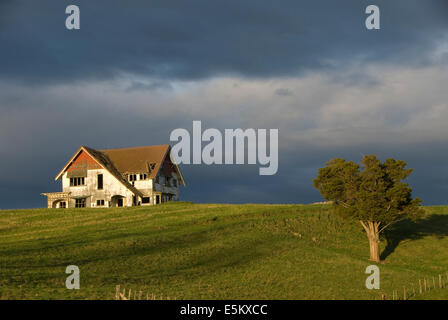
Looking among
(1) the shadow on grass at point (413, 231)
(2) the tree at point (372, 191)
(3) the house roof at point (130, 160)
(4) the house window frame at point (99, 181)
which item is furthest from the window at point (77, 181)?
(1) the shadow on grass at point (413, 231)

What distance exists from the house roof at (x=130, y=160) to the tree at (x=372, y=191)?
42.2 meters

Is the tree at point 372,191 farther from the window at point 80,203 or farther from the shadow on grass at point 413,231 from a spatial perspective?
the window at point 80,203

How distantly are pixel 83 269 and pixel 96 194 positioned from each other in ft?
160

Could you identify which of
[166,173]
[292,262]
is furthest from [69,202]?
[292,262]

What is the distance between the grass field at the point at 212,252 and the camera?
38594mm

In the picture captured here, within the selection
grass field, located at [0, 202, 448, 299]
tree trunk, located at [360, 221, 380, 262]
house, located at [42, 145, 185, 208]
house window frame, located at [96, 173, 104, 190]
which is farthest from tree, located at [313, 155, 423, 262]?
house window frame, located at [96, 173, 104, 190]

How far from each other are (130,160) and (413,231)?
55.2 metres

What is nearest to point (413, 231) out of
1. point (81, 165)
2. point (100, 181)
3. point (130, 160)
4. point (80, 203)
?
point (130, 160)

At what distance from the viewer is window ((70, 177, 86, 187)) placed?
92.8 meters

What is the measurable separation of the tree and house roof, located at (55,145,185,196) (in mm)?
42211

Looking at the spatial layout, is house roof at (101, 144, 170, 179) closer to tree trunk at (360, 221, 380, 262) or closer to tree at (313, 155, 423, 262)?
tree at (313, 155, 423, 262)
